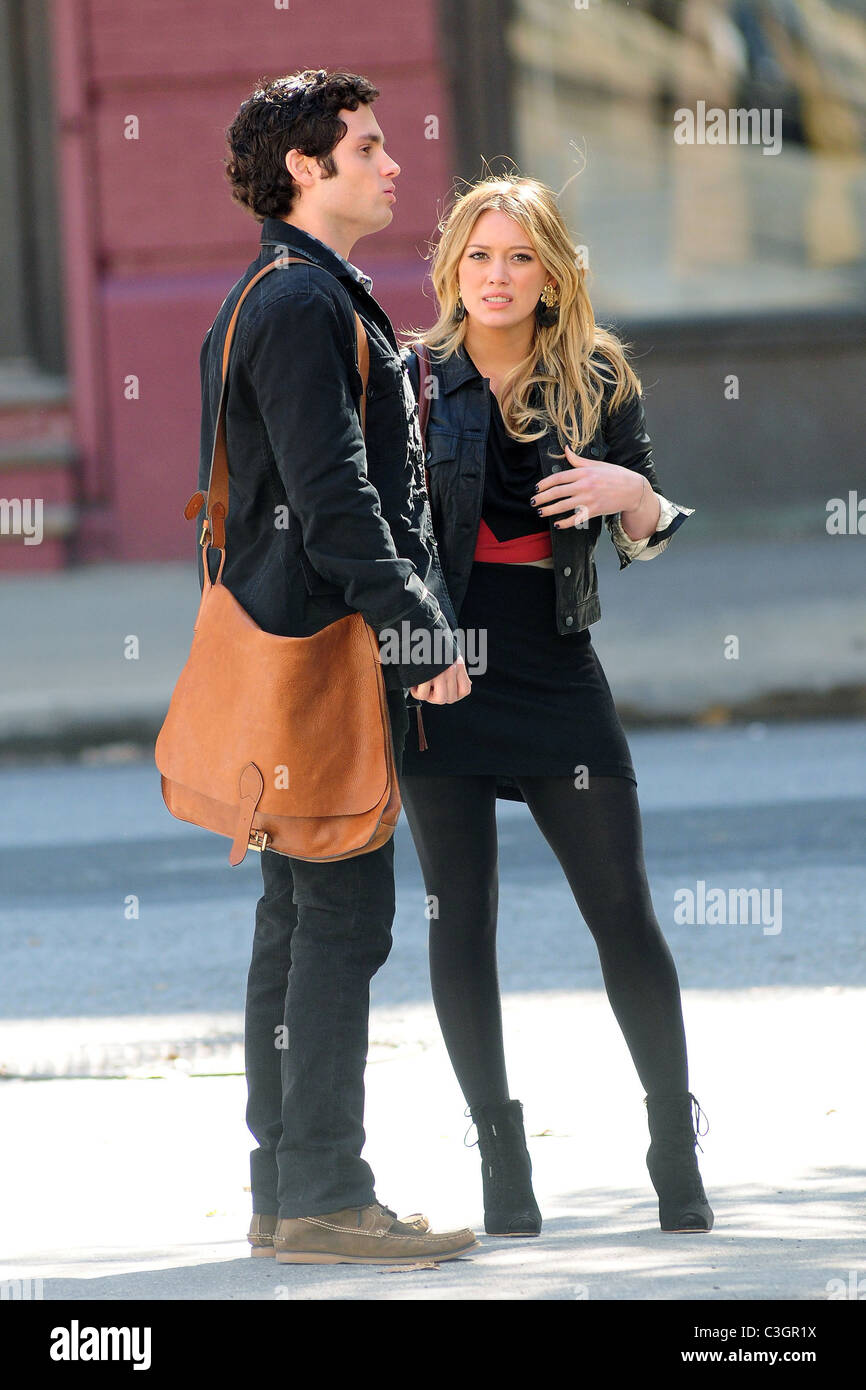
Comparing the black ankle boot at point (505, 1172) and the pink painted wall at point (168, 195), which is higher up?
the pink painted wall at point (168, 195)

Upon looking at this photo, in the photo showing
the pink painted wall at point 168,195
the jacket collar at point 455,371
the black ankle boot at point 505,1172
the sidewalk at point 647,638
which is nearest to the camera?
the black ankle boot at point 505,1172

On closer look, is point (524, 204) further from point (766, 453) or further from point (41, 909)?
point (766, 453)

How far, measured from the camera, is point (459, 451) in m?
3.64

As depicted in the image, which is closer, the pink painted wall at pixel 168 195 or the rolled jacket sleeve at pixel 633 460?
the rolled jacket sleeve at pixel 633 460

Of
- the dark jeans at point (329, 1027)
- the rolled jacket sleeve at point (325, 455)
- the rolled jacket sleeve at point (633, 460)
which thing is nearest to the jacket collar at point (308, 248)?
the rolled jacket sleeve at point (325, 455)

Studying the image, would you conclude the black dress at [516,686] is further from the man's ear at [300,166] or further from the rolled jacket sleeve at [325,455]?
the man's ear at [300,166]

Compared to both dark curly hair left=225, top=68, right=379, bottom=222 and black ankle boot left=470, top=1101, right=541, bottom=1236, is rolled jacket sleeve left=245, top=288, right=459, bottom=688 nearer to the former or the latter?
dark curly hair left=225, top=68, right=379, bottom=222

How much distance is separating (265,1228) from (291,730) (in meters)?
0.89

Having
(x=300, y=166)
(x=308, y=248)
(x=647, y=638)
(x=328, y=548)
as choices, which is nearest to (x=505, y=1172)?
(x=328, y=548)

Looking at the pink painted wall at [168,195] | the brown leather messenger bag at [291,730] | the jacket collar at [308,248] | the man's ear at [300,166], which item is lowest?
the brown leather messenger bag at [291,730]

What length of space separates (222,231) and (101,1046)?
845 centimetres

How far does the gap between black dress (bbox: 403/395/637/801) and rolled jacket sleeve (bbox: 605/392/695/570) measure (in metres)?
0.17

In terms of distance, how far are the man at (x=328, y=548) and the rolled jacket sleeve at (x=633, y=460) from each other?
44 cm

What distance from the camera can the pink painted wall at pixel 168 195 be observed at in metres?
12.6
